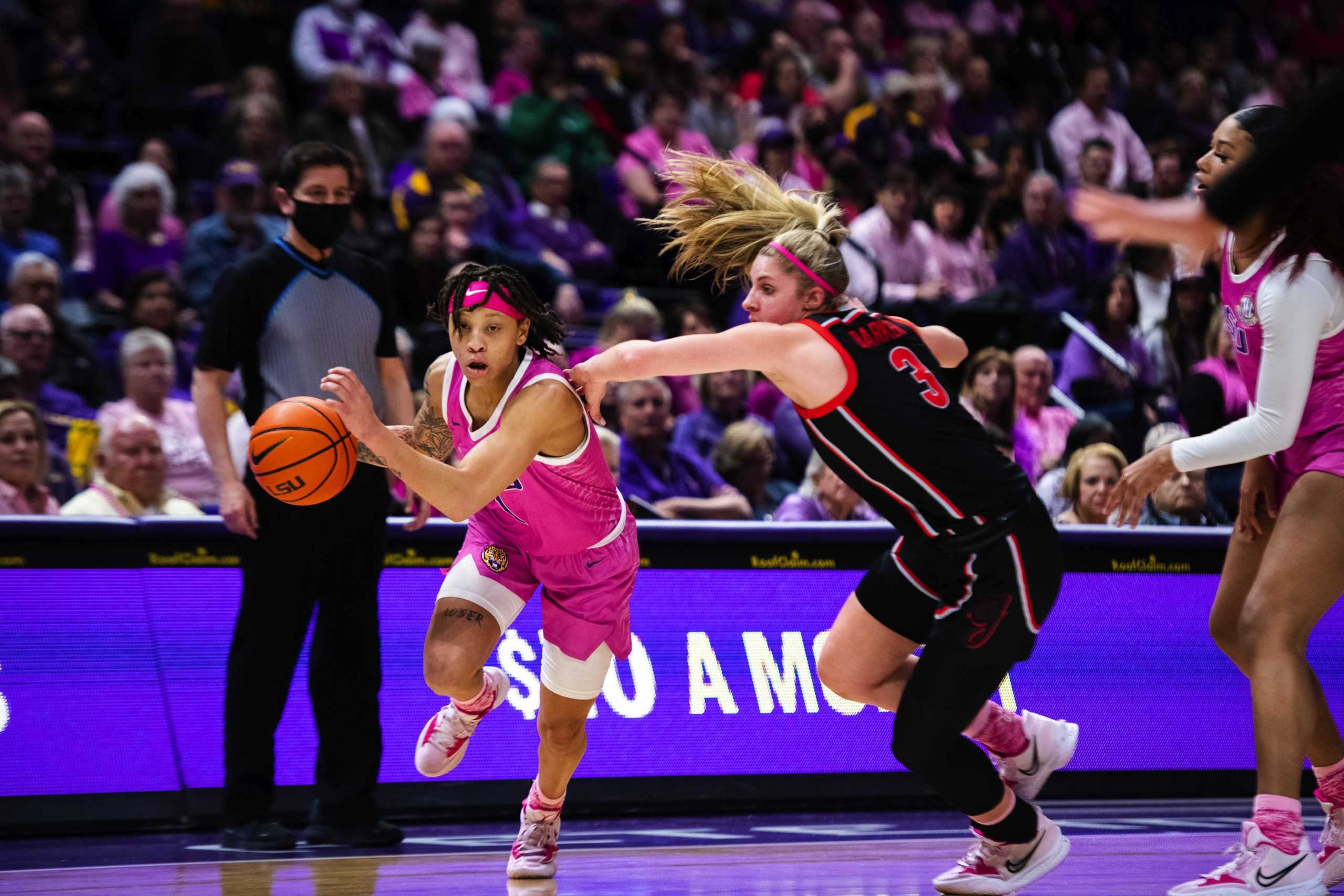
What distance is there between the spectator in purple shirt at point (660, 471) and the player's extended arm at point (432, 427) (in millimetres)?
2562

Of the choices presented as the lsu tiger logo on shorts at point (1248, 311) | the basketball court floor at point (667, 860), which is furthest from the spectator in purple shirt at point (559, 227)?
the lsu tiger logo on shorts at point (1248, 311)

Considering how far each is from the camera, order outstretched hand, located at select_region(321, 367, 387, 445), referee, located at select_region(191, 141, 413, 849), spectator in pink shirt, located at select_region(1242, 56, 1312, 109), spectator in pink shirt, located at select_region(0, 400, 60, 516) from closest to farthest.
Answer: outstretched hand, located at select_region(321, 367, 387, 445) → referee, located at select_region(191, 141, 413, 849) → spectator in pink shirt, located at select_region(0, 400, 60, 516) → spectator in pink shirt, located at select_region(1242, 56, 1312, 109)

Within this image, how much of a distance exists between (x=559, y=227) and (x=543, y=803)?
6786 millimetres

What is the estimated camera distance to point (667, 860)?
5.24 metres

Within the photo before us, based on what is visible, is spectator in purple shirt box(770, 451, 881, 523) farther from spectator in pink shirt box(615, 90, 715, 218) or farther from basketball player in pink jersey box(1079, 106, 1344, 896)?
spectator in pink shirt box(615, 90, 715, 218)

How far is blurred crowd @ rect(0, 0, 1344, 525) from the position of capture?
8.10 m

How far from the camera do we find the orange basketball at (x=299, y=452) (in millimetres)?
4633

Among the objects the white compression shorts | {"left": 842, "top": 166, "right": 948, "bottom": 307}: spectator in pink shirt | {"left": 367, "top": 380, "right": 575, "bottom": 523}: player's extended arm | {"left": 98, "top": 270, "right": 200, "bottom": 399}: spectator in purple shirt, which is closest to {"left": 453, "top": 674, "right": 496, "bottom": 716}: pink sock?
the white compression shorts

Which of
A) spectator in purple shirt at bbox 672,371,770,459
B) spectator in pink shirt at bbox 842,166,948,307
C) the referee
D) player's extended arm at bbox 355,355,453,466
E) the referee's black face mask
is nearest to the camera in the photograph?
player's extended arm at bbox 355,355,453,466

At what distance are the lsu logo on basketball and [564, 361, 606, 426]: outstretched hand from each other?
87 centimetres

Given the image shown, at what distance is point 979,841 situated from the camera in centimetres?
466

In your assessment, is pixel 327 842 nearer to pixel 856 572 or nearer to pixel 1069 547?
pixel 856 572

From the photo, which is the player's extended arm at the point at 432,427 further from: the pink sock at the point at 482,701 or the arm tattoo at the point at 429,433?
the pink sock at the point at 482,701

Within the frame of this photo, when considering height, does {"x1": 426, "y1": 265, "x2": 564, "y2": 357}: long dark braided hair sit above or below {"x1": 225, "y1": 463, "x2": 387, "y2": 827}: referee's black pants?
above
